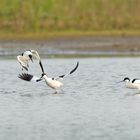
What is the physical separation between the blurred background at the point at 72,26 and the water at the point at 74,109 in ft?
25.8

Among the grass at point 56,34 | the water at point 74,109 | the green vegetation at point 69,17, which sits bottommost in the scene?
the grass at point 56,34

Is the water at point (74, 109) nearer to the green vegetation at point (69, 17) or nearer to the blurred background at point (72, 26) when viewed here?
the blurred background at point (72, 26)

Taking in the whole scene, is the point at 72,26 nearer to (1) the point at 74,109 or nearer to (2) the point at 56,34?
(2) the point at 56,34

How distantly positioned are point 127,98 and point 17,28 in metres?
18.2

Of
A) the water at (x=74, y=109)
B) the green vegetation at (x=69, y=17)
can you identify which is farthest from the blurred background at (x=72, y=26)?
the water at (x=74, y=109)

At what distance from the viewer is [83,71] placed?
75.1 feet

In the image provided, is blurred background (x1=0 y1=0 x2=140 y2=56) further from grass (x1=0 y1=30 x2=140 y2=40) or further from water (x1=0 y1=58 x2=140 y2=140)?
water (x1=0 y1=58 x2=140 y2=140)

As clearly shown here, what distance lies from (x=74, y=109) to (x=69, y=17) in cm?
2167

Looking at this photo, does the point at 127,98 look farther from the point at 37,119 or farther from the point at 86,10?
the point at 86,10

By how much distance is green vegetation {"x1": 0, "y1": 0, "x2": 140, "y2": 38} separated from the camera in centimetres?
3431

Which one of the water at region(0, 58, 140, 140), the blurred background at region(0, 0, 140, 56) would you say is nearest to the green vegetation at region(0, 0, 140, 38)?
the blurred background at region(0, 0, 140, 56)

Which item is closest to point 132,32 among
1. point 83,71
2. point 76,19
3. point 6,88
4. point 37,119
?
point 76,19

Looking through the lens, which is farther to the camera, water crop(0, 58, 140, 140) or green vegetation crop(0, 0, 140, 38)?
green vegetation crop(0, 0, 140, 38)

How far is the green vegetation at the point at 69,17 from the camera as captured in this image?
1351 inches
